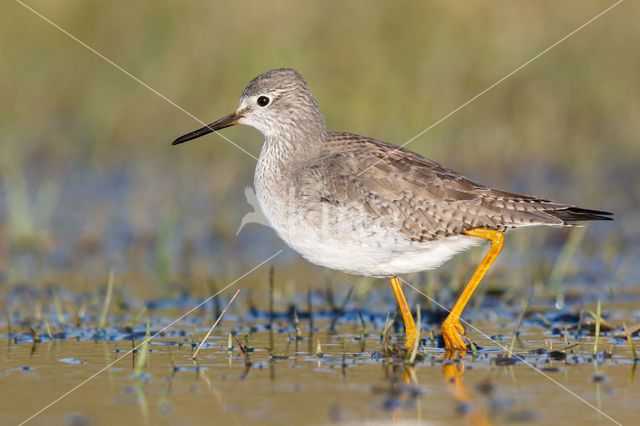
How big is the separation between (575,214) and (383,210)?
1473 mm

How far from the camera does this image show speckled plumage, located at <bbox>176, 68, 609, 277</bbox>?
6.83 metres

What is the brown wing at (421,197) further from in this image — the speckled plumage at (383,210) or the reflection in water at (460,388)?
the reflection in water at (460,388)

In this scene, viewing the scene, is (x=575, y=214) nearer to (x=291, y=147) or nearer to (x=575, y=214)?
(x=575, y=214)

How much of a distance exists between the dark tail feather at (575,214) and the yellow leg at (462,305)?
49 cm

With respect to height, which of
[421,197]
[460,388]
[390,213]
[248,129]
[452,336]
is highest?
[248,129]

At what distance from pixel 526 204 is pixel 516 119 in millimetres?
6851

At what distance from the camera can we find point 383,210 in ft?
22.5

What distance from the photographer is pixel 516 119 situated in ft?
44.9

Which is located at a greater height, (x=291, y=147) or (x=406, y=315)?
(x=291, y=147)

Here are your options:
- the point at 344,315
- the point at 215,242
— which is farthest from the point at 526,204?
the point at 215,242

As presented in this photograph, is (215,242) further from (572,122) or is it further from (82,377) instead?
(572,122)

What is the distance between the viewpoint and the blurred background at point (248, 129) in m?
10.2

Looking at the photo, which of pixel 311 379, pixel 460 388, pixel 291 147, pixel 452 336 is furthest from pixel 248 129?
A: pixel 460 388

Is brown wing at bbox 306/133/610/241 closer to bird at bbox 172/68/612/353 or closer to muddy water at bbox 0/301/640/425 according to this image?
bird at bbox 172/68/612/353
